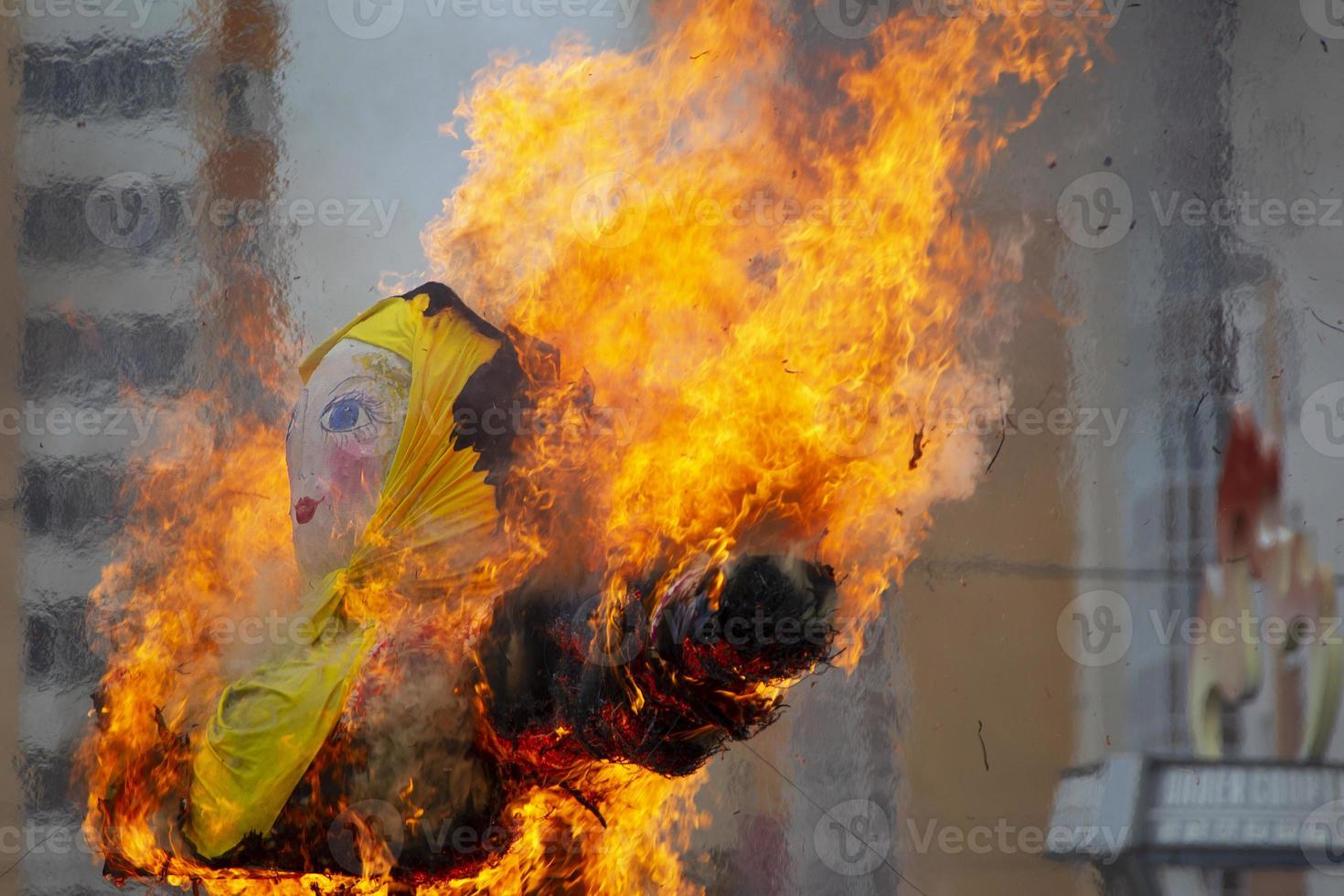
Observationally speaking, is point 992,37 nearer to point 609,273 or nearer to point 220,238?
point 609,273

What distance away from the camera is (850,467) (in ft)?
8.68

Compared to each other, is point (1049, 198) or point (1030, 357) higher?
point (1049, 198)

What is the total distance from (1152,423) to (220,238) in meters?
3.60

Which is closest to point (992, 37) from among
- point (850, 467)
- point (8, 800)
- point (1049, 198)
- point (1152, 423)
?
point (1049, 198)

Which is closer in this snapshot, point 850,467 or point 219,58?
point 850,467

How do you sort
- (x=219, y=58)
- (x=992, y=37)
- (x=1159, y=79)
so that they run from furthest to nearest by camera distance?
(x=219, y=58), (x=1159, y=79), (x=992, y=37)
